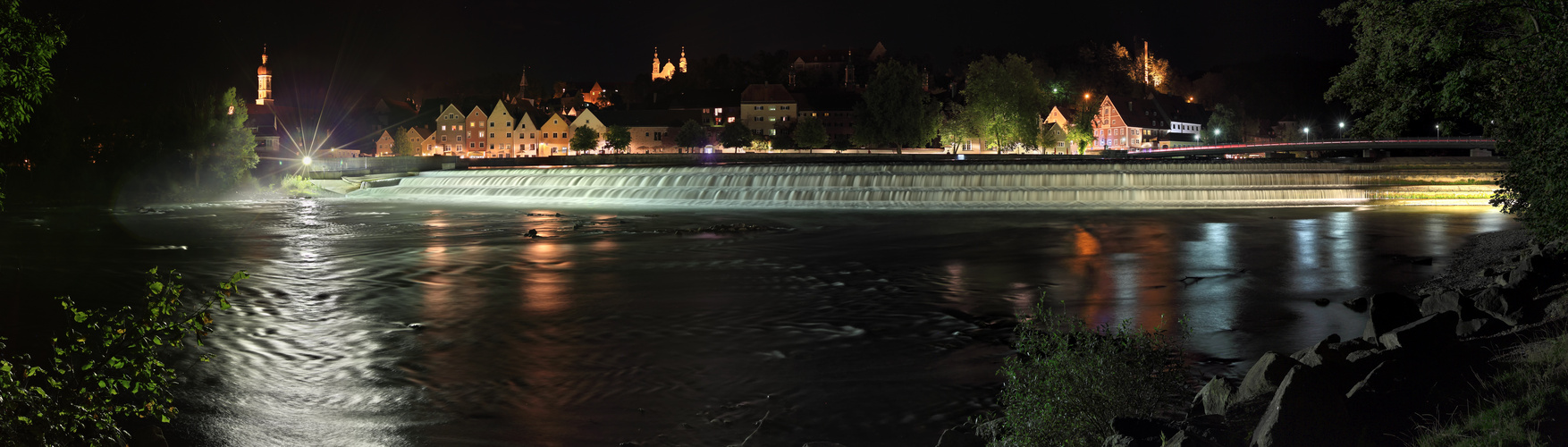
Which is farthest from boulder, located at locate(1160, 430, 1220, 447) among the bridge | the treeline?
the treeline

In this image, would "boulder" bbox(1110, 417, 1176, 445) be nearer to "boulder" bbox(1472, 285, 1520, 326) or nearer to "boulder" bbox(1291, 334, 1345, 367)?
"boulder" bbox(1291, 334, 1345, 367)

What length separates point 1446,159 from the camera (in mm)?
43844

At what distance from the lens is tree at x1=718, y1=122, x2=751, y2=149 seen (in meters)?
127

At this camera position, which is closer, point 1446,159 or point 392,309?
point 392,309

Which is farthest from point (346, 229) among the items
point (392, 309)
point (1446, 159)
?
point (1446, 159)

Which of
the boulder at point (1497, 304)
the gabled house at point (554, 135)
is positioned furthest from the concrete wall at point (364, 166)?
the gabled house at point (554, 135)

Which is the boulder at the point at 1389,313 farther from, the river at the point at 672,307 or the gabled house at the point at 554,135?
the gabled house at the point at 554,135

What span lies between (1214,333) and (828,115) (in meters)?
135

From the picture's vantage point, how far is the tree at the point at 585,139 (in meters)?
129

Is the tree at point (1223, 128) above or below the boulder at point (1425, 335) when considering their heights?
above

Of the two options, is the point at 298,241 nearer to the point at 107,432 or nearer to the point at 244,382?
the point at 244,382

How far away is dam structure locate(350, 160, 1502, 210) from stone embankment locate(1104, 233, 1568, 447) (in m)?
30.9

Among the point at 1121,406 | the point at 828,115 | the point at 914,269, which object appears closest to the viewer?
the point at 1121,406

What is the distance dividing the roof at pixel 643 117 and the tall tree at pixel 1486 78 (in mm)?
119467
